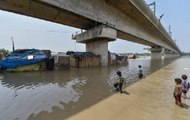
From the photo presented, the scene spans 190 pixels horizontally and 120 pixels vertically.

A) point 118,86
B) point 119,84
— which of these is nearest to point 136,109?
point 119,84

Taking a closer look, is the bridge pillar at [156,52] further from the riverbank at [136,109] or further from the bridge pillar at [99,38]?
the riverbank at [136,109]

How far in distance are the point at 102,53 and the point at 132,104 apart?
1894cm

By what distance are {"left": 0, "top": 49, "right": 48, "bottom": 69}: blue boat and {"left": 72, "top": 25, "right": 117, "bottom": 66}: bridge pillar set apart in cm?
759

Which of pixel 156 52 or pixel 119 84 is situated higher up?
pixel 156 52

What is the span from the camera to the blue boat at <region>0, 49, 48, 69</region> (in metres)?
16.9

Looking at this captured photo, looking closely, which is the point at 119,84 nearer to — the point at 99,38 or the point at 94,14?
the point at 94,14

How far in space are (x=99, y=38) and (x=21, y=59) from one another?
443 inches

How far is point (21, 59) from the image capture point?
671 inches

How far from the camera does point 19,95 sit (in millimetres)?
7926

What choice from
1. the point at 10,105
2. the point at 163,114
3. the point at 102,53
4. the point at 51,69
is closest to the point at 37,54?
the point at 51,69

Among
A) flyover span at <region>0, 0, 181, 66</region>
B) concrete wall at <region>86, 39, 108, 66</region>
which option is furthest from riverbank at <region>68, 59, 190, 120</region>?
concrete wall at <region>86, 39, 108, 66</region>

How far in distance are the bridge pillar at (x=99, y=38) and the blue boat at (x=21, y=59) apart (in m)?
7.59

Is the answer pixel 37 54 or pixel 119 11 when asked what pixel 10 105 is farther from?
pixel 119 11

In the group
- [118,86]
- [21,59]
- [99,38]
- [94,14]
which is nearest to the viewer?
[118,86]
